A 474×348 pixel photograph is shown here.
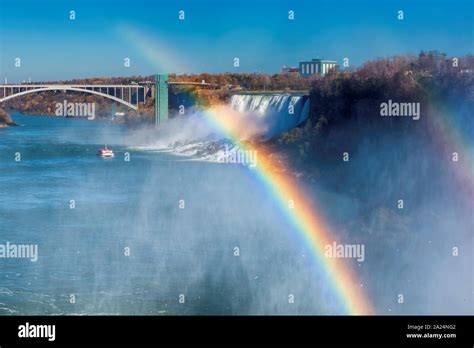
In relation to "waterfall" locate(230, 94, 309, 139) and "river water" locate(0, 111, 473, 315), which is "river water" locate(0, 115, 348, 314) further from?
"waterfall" locate(230, 94, 309, 139)

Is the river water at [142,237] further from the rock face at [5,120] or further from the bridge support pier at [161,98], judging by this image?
the rock face at [5,120]

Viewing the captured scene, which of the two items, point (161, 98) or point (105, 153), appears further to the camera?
point (105, 153)

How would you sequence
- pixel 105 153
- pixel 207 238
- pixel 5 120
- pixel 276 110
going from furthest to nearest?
pixel 5 120 < pixel 105 153 < pixel 276 110 < pixel 207 238

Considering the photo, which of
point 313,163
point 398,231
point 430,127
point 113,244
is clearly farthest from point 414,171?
point 113,244

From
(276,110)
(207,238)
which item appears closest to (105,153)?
(276,110)

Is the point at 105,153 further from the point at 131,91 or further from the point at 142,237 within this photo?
the point at 142,237
